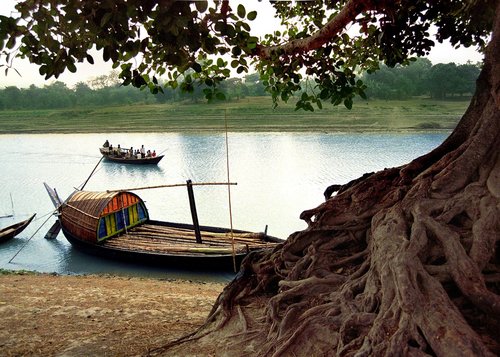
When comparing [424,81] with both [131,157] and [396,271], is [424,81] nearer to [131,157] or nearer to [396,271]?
[131,157]

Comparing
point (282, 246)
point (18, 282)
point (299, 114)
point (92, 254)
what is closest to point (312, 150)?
point (299, 114)

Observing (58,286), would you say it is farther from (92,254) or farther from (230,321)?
(230,321)

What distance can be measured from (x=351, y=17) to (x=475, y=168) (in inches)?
75.9

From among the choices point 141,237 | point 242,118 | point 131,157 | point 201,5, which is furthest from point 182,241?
point 242,118

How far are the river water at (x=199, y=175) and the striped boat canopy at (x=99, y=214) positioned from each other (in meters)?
1.08

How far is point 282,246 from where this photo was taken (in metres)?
4.93

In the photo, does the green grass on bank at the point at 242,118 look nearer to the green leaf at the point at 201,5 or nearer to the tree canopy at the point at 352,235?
the tree canopy at the point at 352,235

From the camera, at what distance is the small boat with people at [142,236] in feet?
41.3

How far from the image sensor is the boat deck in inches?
499

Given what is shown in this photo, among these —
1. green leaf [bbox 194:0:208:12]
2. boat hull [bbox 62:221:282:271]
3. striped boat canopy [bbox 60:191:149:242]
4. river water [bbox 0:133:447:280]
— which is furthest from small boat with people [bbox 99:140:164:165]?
green leaf [bbox 194:0:208:12]

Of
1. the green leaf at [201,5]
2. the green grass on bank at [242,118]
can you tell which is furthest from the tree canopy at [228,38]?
the green grass on bank at [242,118]

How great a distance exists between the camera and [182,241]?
14.1 metres

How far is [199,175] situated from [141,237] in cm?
1278

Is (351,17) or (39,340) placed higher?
(351,17)
